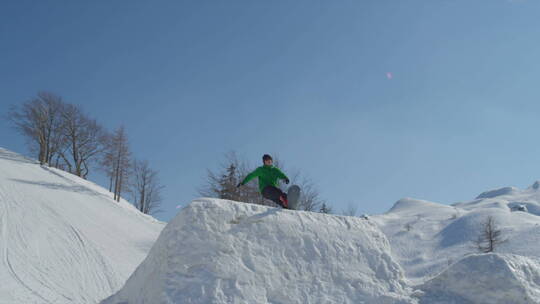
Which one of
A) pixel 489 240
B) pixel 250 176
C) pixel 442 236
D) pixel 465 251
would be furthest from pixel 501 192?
pixel 250 176

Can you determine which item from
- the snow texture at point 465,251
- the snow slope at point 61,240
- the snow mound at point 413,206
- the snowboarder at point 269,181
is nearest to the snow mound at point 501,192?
the snow texture at point 465,251

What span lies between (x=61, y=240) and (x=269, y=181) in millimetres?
11704

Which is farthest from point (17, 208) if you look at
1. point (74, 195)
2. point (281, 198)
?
point (281, 198)

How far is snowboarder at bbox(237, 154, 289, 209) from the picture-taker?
6.50 meters

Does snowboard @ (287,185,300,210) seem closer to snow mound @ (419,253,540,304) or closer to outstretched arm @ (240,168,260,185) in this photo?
outstretched arm @ (240,168,260,185)

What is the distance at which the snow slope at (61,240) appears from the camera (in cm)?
1120

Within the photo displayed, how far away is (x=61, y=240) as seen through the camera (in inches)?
579

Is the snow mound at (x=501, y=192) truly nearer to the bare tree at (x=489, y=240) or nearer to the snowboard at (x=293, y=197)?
the bare tree at (x=489, y=240)

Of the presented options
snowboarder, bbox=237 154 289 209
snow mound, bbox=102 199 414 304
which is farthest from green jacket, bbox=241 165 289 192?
snow mound, bbox=102 199 414 304

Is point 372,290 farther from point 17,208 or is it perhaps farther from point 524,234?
point 524,234

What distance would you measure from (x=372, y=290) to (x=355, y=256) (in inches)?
20.6

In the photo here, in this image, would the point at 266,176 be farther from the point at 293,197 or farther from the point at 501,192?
the point at 501,192

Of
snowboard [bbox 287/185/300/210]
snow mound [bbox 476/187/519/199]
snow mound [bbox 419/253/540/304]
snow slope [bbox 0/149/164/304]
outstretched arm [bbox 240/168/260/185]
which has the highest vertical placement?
snow mound [bbox 476/187/519/199]

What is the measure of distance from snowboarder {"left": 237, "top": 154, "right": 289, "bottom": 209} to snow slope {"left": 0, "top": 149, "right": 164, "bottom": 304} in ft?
24.3
